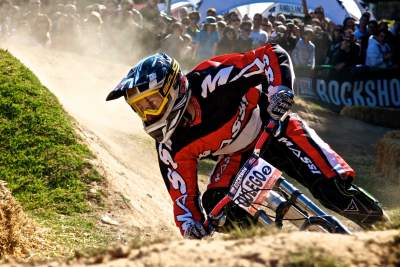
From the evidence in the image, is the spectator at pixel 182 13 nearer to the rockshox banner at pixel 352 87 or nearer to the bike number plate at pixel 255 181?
the rockshox banner at pixel 352 87

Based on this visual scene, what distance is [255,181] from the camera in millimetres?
5918

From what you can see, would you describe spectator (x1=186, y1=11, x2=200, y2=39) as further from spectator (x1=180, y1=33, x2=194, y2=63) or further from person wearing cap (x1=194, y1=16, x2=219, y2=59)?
spectator (x1=180, y1=33, x2=194, y2=63)

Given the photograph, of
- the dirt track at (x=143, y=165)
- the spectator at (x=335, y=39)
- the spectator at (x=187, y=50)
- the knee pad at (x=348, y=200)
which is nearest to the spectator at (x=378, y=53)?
the spectator at (x=335, y=39)

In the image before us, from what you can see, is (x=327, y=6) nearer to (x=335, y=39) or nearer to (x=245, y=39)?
(x=335, y=39)

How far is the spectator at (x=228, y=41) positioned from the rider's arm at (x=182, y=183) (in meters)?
13.2

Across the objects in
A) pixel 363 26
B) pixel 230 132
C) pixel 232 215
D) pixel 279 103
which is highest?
pixel 279 103

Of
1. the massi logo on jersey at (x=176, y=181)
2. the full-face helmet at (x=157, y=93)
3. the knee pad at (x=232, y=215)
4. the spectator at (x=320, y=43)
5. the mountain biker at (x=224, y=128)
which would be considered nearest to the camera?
the knee pad at (x=232, y=215)

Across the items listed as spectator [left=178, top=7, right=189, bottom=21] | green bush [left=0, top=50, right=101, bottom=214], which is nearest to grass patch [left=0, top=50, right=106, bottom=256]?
green bush [left=0, top=50, right=101, bottom=214]

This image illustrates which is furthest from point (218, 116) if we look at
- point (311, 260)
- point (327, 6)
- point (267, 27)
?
point (327, 6)

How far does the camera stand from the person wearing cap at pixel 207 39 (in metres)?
20.9

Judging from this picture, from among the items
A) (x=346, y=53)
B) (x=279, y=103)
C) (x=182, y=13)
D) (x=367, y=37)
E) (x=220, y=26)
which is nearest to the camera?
(x=279, y=103)

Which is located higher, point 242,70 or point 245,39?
point 242,70

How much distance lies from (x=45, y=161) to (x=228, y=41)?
10.8m

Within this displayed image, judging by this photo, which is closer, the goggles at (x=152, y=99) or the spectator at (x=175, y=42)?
the goggles at (x=152, y=99)
